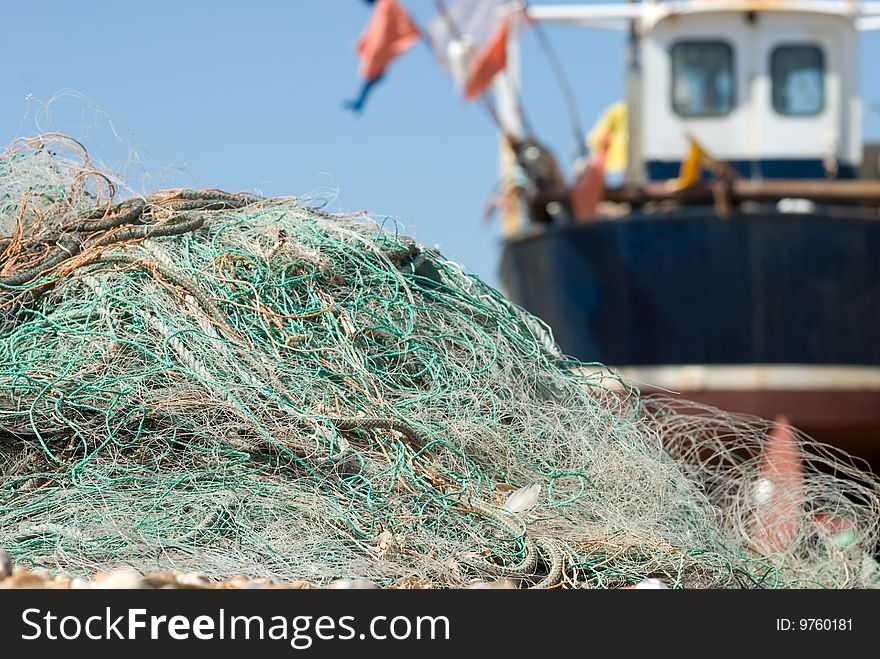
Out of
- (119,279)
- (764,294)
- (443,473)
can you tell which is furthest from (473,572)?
(764,294)

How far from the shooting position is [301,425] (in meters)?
3.21

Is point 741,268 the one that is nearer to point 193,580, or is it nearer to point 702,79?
point 702,79

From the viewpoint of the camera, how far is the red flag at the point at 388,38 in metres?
10.4

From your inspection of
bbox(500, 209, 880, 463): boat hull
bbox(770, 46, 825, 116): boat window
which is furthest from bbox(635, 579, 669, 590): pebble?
bbox(770, 46, 825, 116): boat window

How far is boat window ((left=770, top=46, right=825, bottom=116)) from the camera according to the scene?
10781 millimetres

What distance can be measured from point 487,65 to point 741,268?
2.80 meters

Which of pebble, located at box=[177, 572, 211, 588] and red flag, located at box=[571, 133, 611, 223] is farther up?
red flag, located at box=[571, 133, 611, 223]

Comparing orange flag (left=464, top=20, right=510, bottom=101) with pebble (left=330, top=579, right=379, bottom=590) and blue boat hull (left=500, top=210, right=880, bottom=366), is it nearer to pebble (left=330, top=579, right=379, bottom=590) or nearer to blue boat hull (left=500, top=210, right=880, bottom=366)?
blue boat hull (left=500, top=210, right=880, bottom=366)

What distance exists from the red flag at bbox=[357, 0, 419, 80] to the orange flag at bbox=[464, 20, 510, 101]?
648 millimetres

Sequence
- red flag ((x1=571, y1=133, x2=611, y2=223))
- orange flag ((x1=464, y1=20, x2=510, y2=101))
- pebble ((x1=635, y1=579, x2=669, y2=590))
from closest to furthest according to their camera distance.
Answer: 1. pebble ((x1=635, y1=579, x2=669, y2=590))
2. red flag ((x1=571, y1=133, x2=611, y2=223))
3. orange flag ((x1=464, y1=20, x2=510, y2=101))

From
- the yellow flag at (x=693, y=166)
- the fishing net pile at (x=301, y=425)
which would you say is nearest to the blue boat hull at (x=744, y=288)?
the yellow flag at (x=693, y=166)

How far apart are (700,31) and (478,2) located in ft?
6.74

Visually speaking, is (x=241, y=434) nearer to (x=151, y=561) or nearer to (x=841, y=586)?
(x=151, y=561)

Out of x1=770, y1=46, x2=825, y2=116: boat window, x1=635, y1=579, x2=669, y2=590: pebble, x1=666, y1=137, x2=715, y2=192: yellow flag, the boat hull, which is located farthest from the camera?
x1=770, y1=46, x2=825, y2=116: boat window
